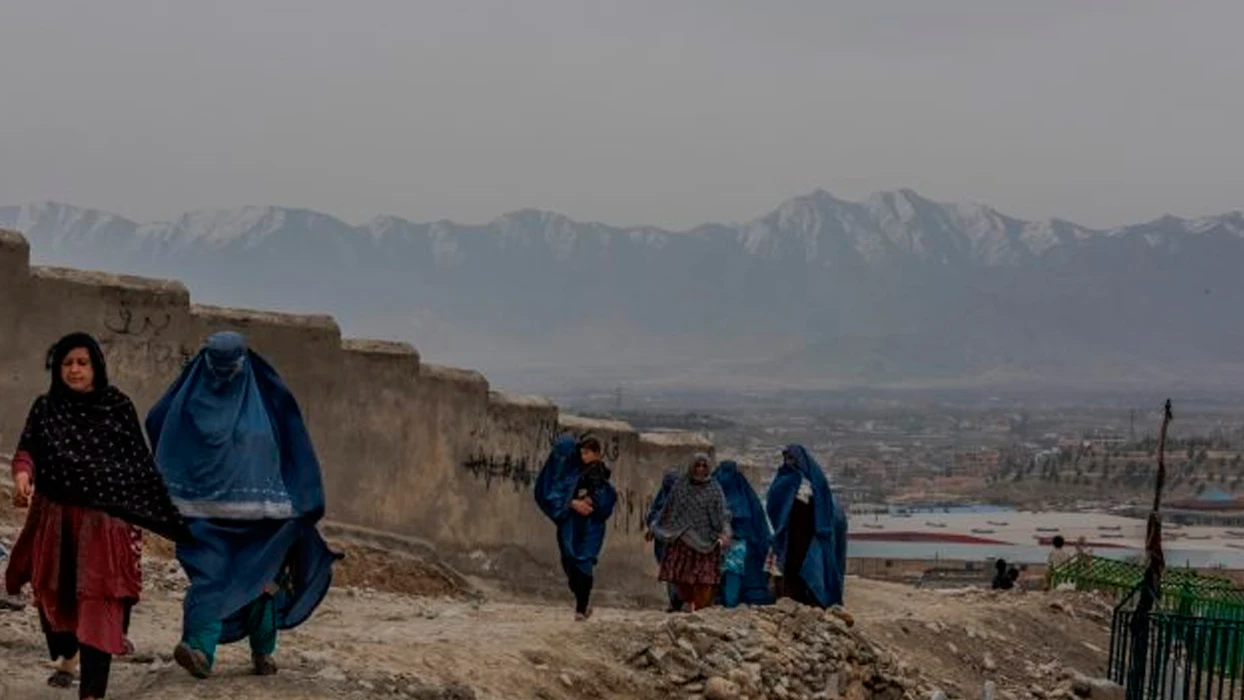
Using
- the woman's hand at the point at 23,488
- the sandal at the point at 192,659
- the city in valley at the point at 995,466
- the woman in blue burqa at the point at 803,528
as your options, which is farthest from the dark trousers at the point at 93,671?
the city in valley at the point at 995,466

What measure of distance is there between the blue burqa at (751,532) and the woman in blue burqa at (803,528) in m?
0.34

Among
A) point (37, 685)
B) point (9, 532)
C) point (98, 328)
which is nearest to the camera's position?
point (37, 685)

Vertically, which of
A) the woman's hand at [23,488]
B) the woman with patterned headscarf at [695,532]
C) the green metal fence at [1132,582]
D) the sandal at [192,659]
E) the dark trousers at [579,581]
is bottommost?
the green metal fence at [1132,582]

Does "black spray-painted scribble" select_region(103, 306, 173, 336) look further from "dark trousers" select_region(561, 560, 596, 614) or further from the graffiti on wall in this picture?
"dark trousers" select_region(561, 560, 596, 614)

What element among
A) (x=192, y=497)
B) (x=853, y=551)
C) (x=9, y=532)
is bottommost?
(x=853, y=551)

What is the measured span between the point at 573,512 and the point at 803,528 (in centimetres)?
139

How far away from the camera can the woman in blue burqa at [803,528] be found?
966 centimetres

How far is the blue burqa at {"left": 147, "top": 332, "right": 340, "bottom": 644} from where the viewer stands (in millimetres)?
5582

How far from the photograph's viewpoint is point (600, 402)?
133750 mm

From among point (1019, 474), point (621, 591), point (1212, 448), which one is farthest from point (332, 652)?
point (1212, 448)

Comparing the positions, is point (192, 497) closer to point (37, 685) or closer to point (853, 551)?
point (37, 685)

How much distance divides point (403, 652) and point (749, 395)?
6491 inches

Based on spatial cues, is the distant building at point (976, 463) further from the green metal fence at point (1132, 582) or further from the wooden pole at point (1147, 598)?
the wooden pole at point (1147, 598)

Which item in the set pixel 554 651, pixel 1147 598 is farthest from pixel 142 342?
pixel 1147 598
